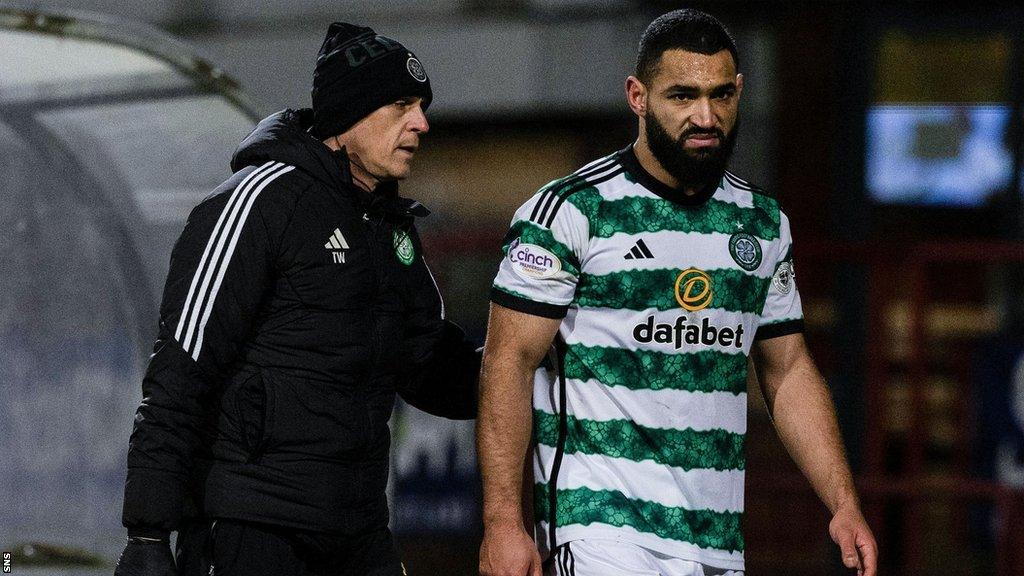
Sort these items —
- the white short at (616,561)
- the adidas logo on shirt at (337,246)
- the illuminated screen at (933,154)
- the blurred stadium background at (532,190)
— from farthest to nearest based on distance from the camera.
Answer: the illuminated screen at (933,154) < the blurred stadium background at (532,190) < the white short at (616,561) < the adidas logo on shirt at (337,246)

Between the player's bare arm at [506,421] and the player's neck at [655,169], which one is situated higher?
the player's neck at [655,169]

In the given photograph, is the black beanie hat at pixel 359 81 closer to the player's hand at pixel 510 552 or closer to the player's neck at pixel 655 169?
the player's neck at pixel 655 169

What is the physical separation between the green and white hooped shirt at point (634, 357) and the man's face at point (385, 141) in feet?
0.98

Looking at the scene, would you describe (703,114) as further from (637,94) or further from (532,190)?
(532,190)

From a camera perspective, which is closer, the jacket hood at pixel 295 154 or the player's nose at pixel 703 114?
the jacket hood at pixel 295 154

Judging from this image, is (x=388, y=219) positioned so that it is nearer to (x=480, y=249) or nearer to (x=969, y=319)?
(x=480, y=249)

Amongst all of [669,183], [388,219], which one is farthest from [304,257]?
[669,183]

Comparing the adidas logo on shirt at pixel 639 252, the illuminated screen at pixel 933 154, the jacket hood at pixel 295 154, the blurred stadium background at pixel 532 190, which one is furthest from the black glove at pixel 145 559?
the illuminated screen at pixel 933 154

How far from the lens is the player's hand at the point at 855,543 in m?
3.79

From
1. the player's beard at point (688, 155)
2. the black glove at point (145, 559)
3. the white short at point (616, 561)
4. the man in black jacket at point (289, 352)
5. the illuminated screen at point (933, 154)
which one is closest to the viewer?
the black glove at point (145, 559)

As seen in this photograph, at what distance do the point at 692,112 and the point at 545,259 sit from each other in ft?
1.55

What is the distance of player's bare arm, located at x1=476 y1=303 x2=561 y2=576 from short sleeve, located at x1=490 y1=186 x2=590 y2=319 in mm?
35

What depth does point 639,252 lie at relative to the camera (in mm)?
3699

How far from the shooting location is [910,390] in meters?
7.54
